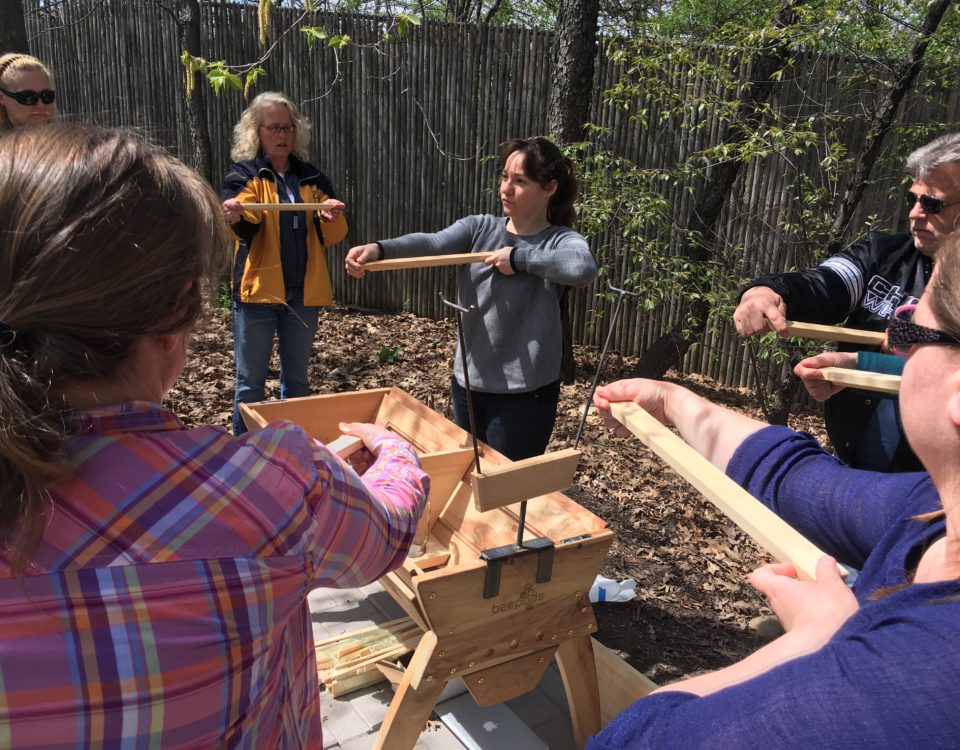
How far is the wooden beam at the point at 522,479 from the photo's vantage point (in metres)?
1.88

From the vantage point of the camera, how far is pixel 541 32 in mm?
6812

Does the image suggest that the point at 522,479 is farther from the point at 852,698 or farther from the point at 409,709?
the point at 852,698

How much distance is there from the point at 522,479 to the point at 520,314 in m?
1.28

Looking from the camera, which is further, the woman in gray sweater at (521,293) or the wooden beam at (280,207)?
the wooden beam at (280,207)

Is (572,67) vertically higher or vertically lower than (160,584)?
higher

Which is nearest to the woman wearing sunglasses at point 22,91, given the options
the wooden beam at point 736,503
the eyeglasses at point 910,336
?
the wooden beam at point 736,503

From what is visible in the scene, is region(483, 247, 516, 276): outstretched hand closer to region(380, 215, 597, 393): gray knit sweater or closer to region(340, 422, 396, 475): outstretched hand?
region(380, 215, 597, 393): gray knit sweater

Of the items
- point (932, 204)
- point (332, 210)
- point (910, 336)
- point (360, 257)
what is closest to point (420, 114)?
point (332, 210)

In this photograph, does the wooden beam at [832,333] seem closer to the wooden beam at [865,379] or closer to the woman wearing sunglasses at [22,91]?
the wooden beam at [865,379]

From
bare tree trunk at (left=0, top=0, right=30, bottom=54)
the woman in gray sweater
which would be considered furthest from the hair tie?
bare tree trunk at (left=0, top=0, right=30, bottom=54)

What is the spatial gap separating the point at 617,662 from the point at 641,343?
458cm

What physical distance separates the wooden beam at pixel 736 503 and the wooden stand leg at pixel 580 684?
46.3 inches

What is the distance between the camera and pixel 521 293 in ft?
10.2

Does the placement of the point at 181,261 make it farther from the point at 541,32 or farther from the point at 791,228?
the point at 541,32
